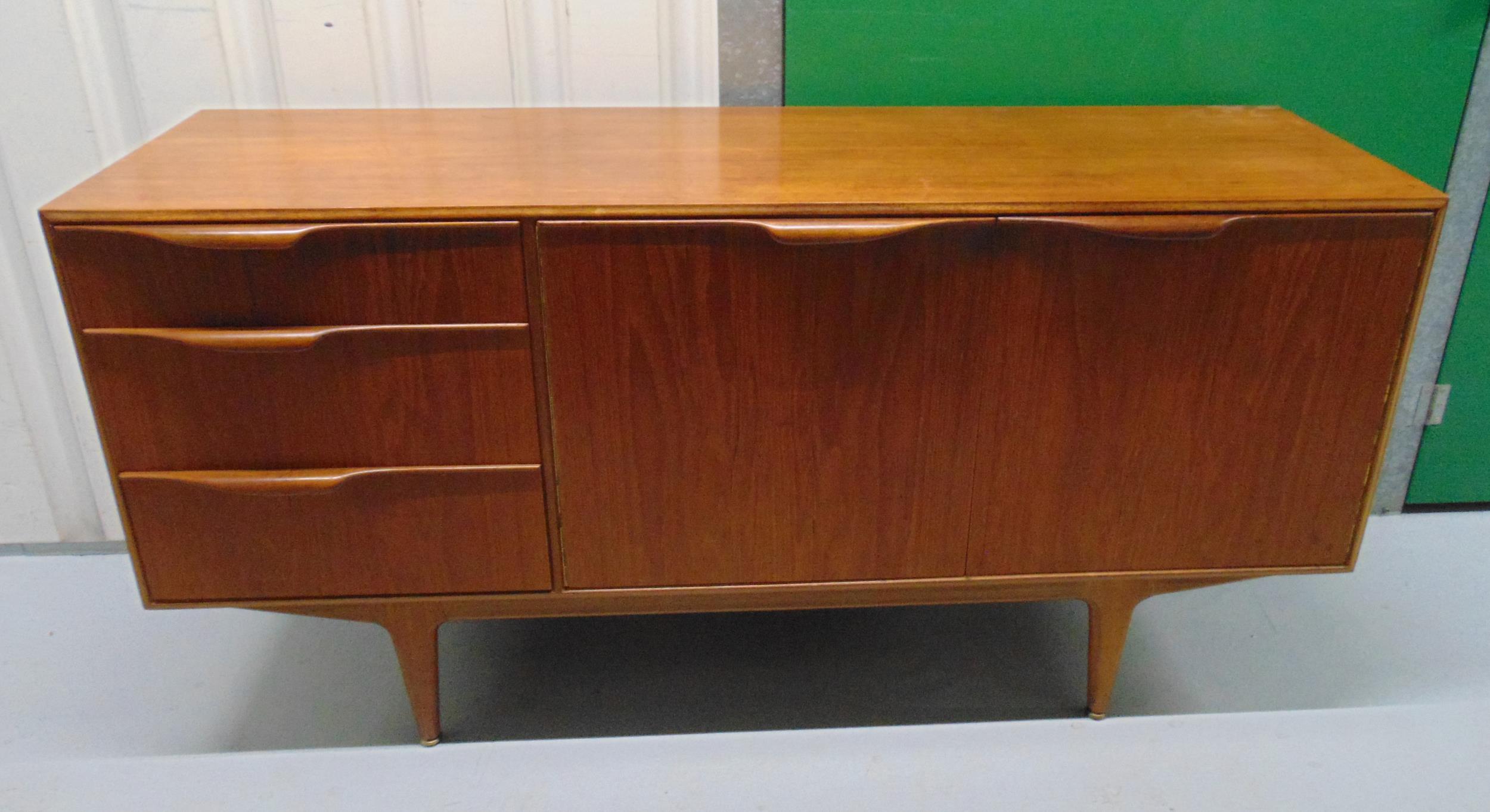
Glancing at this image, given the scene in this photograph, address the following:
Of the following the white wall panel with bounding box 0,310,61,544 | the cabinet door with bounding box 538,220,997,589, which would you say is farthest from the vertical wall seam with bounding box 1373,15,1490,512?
the white wall panel with bounding box 0,310,61,544

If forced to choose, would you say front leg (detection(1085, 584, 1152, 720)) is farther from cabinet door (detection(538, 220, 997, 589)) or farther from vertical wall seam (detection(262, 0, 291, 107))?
vertical wall seam (detection(262, 0, 291, 107))

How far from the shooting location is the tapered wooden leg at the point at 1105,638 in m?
1.42

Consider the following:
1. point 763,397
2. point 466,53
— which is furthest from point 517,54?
point 763,397

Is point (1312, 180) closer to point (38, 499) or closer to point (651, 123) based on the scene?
point (651, 123)

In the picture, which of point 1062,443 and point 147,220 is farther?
point 1062,443

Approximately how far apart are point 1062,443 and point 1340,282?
33 centimetres

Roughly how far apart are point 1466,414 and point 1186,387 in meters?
0.91

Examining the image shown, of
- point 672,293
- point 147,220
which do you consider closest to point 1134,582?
point 672,293

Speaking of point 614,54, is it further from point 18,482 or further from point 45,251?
point 18,482

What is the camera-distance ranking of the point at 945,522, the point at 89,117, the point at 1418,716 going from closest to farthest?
the point at 945,522 < the point at 1418,716 < the point at 89,117

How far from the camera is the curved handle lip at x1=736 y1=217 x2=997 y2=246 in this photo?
3.78 feet

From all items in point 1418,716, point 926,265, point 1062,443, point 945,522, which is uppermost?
point 926,265

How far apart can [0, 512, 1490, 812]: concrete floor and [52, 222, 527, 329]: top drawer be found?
1.87ft

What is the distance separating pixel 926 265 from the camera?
3.91 feet
